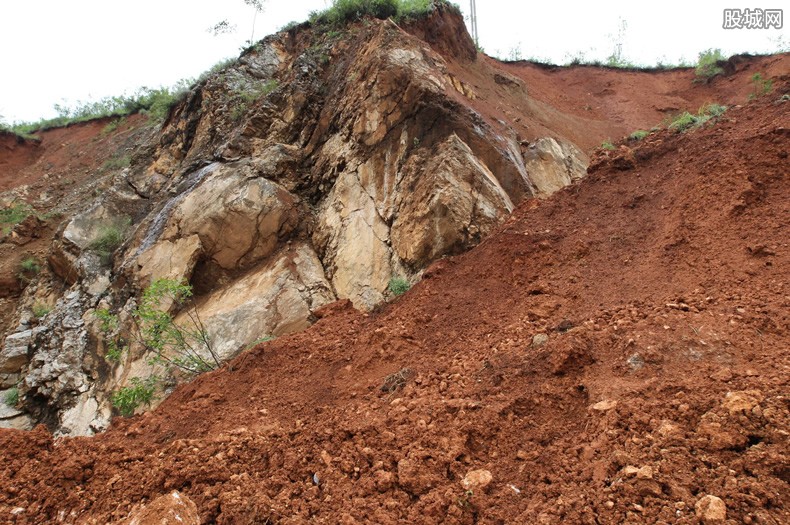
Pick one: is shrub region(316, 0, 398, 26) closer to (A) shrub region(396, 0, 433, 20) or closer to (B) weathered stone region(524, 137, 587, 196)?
(A) shrub region(396, 0, 433, 20)

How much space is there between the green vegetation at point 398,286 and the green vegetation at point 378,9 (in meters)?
7.82

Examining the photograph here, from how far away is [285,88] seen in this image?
36.8 feet

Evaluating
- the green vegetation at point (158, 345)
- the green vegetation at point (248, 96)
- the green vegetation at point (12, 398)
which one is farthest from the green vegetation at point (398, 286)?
the green vegetation at point (12, 398)

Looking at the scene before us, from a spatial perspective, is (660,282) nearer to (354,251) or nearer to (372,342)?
(372,342)

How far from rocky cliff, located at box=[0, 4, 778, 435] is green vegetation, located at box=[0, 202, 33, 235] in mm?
3415

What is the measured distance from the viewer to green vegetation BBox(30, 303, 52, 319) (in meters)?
11.8

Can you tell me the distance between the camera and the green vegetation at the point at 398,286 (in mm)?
7012

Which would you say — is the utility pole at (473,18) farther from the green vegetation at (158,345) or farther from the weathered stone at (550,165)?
the green vegetation at (158,345)

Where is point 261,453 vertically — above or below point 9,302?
above

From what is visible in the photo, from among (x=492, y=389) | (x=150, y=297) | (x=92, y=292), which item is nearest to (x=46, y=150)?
(x=92, y=292)

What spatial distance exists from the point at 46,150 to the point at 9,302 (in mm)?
12701

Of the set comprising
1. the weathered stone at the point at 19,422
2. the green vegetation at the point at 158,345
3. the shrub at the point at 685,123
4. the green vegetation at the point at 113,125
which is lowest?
the weathered stone at the point at 19,422

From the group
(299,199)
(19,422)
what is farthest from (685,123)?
(19,422)

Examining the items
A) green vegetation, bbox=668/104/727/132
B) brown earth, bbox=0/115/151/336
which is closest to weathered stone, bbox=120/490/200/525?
green vegetation, bbox=668/104/727/132
